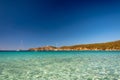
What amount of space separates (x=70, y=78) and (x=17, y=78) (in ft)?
16.2

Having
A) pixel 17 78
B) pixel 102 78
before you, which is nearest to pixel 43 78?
pixel 17 78

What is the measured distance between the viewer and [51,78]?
1928 centimetres

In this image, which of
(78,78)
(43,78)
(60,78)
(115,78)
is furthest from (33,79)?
(115,78)

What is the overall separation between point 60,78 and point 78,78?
1643mm

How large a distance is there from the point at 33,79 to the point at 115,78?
7.23m

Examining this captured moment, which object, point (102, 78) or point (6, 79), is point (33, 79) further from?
point (102, 78)

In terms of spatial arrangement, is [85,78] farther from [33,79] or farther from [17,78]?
[17,78]

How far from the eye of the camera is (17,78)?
→ 771 inches

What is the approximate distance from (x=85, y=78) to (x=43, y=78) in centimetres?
382

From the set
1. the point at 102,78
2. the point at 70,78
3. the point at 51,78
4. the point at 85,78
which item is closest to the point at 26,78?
the point at 51,78

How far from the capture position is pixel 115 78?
18500 millimetres

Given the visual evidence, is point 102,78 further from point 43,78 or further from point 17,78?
point 17,78

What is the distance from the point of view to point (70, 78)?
19125 millimetres

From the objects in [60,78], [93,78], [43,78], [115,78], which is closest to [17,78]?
[43,78]
